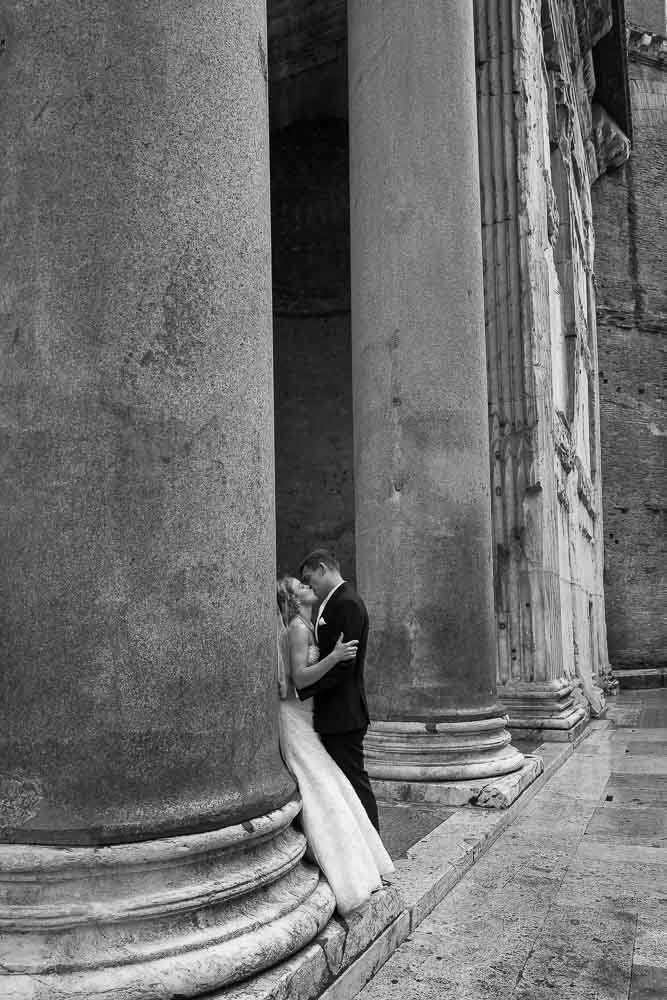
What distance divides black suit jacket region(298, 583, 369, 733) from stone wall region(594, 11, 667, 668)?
19.5 m

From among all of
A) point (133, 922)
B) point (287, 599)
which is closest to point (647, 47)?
point (287, 599)

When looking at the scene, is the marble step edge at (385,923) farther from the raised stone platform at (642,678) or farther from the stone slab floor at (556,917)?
the raised stone platform at (642,678)

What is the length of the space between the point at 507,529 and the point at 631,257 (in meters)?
16.5

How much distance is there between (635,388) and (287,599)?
21.5 meters

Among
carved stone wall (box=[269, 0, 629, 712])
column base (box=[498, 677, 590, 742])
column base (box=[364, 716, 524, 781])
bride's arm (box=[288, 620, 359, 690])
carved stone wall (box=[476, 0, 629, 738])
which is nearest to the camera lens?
bride's arm (box=[288, 620, 359, 690])

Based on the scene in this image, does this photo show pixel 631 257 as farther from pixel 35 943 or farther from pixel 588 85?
pixel 35 943

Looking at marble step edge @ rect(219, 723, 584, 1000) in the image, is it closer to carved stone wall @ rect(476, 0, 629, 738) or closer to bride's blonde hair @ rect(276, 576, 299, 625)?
bride's blonde hair @ rect(276, 576, 299, 625)

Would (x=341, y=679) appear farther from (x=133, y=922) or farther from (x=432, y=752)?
(x=432, y=752)

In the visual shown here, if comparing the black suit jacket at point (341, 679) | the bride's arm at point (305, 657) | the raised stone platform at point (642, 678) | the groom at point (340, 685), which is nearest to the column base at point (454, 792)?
the groom at point (340, 685)

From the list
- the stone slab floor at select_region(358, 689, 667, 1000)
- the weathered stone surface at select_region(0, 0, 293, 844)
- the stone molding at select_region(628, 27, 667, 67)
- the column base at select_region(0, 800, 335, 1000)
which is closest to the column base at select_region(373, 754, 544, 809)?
the stone slab floor at select_region(358, 689, 667, 1000)

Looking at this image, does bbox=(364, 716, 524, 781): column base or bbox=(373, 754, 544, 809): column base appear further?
bbox=(364, 716, 524, 781): column base

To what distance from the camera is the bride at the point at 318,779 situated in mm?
3395

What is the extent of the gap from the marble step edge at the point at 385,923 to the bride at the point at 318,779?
0.13m

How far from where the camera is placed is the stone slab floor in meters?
Answer: 3.57
